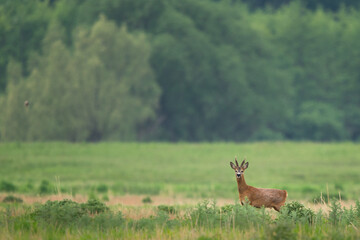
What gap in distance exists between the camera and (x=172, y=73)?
236 feet

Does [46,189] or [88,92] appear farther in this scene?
[88,92]

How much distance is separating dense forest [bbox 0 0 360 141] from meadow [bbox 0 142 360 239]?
850cm

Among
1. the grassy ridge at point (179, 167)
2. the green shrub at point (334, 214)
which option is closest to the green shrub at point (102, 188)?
the grassy ridge at point (179, 167)

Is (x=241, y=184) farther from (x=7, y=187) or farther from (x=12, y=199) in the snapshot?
(x=7, y=187)

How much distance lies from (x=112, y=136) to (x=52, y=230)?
1875 inches

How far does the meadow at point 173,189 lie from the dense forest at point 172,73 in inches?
335

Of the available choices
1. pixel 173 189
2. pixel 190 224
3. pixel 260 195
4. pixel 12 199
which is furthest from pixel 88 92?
pixel 260 195

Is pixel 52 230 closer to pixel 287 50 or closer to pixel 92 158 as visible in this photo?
pixel 92 158

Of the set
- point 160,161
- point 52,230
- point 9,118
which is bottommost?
point 52,230

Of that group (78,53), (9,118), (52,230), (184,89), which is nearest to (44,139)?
(9,118)

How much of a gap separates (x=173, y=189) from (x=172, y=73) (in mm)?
39164

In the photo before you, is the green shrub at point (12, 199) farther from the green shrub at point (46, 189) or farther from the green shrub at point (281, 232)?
the green shrub at point (281, 232)

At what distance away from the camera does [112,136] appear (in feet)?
201

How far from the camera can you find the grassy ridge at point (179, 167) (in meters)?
34.1
